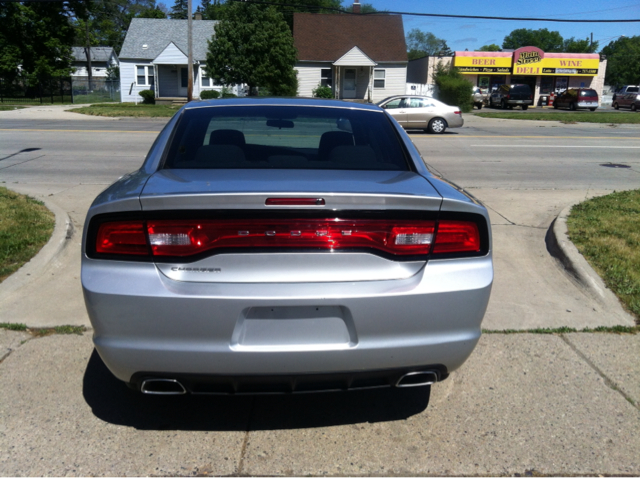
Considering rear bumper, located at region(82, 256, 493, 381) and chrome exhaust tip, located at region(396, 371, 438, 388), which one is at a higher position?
rear bumper, located at region(82, 256, 493, 381)

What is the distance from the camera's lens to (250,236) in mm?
2592

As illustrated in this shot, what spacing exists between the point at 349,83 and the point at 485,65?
16.2 metres

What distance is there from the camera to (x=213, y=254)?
2.59 m

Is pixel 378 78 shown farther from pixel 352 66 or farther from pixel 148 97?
pixel 148 97

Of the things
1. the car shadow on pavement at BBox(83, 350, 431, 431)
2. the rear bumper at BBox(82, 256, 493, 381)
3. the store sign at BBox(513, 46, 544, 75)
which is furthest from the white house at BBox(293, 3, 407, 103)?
the rear bumper at BBox(82, 256, 493, 381)

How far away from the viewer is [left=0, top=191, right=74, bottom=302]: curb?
5.04 meters

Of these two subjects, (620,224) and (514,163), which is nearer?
(620,224)

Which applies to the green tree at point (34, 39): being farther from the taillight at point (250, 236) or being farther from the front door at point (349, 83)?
the taillight at point (250, 236)

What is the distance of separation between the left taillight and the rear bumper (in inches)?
2.7

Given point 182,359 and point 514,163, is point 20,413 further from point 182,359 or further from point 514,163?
point 514,163

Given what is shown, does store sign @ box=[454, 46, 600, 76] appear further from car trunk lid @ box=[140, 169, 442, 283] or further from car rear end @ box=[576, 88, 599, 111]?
car trunk lid @ box=[140, 169, 442, 283]

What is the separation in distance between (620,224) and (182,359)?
6.02 metres

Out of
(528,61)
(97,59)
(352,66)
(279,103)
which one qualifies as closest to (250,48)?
(352,66)

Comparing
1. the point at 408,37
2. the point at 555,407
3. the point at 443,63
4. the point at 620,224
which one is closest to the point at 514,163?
the point at 620,224
